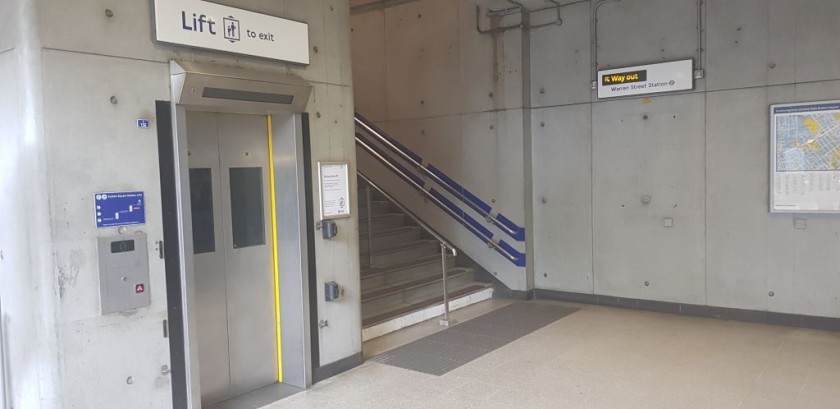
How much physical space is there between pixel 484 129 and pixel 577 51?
1.26 m

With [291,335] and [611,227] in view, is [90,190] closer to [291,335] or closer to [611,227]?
[291,335]

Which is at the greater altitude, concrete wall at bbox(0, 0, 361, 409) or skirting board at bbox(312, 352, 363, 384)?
concrete wall at bbox(0, 0, 361, 409)

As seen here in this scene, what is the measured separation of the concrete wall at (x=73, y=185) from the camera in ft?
9.59

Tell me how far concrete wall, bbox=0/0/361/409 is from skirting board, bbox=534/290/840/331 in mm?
4385

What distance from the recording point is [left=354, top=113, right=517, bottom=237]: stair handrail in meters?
6.79

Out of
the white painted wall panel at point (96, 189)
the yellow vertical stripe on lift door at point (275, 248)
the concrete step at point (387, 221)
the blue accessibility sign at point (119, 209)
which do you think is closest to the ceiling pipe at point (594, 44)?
the concrete step at point (387, 221)

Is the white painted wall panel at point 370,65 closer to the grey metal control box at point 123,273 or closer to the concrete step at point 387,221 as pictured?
the concrete step at point 387,221

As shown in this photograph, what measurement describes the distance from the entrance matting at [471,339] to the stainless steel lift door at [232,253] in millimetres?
999

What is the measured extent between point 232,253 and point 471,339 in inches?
A: 86.4

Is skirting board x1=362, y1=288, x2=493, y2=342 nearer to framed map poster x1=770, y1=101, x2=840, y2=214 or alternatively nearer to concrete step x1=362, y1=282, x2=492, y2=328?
concrete step x1=362, y1=282, x2=492, y2=328

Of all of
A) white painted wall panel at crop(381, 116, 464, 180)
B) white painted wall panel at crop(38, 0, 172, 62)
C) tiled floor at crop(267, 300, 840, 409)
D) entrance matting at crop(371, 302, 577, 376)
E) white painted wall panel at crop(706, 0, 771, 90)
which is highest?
white painted wall panel at crop(706, 0, 771, 90)

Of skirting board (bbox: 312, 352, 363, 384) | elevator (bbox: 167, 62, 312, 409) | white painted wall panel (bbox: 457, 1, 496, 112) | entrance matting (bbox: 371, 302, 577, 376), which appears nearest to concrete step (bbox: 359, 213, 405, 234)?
white painted wall panel (bbox: 457, 1, 496, 112)

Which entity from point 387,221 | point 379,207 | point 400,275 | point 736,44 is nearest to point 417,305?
point 400,275

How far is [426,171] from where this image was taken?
7184 millimetres
